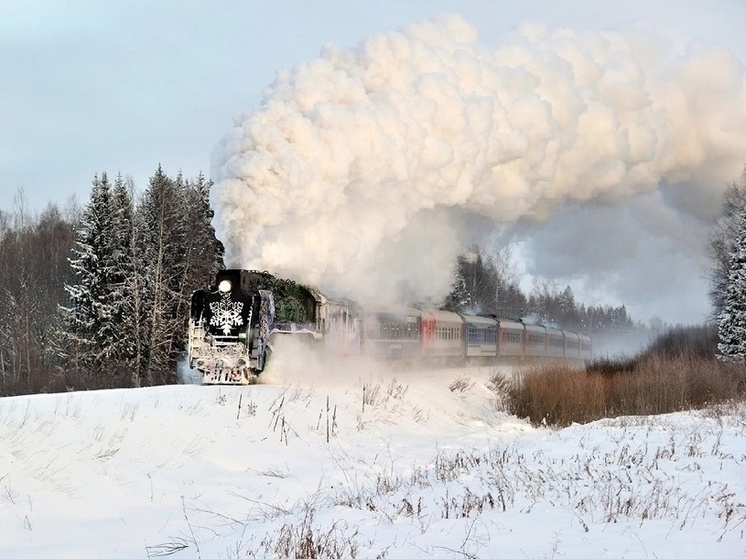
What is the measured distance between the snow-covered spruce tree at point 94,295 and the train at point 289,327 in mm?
13902

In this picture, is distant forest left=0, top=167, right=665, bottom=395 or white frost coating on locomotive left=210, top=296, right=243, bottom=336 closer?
white frost coating on locomotive left=210, top=296, right=243, bottom=336

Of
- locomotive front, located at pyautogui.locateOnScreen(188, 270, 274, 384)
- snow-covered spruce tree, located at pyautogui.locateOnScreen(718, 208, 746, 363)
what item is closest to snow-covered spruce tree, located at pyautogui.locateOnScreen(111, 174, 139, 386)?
locomotive front, located at pyautogui.locateOnScreen(188, 270, 274, 384)

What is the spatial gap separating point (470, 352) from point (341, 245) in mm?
14294

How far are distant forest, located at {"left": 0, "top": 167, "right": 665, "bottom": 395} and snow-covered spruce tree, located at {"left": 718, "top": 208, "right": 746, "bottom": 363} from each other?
12210mm

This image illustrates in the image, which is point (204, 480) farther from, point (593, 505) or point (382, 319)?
point (382, 319)

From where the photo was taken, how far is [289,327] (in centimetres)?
1934

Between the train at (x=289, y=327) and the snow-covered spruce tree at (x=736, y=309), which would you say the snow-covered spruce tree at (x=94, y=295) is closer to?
the train at (x=289, y=327)

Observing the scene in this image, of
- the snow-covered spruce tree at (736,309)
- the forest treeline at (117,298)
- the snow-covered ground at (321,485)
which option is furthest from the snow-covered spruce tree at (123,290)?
the snow-covered spruce tree at (736,309)

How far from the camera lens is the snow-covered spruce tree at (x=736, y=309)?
34.2 metres

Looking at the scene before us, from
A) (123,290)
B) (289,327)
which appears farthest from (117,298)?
(289,327)

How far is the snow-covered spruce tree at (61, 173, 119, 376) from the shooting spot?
33.2 meters

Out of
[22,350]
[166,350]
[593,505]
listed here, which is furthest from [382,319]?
[22,350]

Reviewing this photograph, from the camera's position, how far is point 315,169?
67.7ft

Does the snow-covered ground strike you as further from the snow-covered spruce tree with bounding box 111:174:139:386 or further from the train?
the snow-covered spruce tree with bounding box 111:174:139:386
